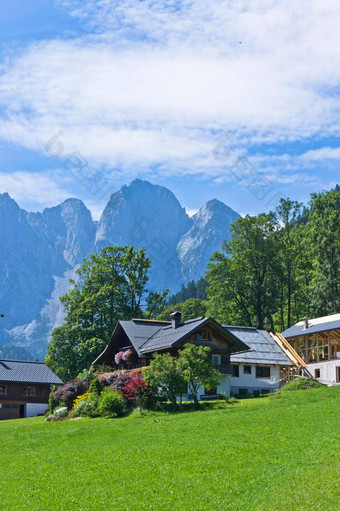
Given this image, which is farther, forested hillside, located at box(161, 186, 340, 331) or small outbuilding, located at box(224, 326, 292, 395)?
forested hillside, located at box(161, 186, 340, 331)

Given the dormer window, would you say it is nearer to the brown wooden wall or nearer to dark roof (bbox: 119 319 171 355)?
dark roof (bbox: 119 319 171 355)

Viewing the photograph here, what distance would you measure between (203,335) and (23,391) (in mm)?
23963

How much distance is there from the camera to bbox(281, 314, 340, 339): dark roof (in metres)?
A: 53.8

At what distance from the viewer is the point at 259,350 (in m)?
55.9

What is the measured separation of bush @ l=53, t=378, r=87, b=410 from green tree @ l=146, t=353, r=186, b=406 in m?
10.0

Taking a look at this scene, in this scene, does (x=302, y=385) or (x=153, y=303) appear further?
(x=153, y=303)

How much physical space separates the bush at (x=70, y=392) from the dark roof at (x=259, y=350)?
13.5 meters

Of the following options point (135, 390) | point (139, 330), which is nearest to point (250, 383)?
point (139, 330)

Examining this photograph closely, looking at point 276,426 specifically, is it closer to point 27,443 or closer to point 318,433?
point 318,433

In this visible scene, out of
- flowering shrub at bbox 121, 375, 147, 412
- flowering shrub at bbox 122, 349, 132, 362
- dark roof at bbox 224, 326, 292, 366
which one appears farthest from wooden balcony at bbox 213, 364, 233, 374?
flowering shrub at bbox 121, 375, 147, 412

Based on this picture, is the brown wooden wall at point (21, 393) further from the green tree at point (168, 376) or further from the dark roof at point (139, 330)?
the green tree at point (168, 376)

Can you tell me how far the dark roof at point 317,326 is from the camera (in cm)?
5377

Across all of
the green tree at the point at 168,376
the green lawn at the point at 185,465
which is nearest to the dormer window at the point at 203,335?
the green tree at the point at 168,376

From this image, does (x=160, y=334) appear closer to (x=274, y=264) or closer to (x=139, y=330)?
(x=139, y=330)
